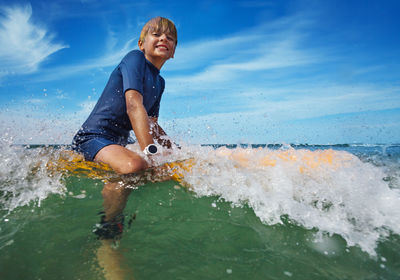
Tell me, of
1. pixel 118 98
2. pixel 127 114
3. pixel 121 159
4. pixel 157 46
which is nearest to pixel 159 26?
pixel 157 46

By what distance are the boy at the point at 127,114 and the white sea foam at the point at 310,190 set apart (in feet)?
1.88

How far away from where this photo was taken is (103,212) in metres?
1.87

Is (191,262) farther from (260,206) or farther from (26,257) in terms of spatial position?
(26,257)

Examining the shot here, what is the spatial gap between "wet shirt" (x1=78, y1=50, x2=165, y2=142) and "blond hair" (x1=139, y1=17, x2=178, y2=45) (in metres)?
0.31

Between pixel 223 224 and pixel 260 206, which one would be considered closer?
pixel 223 224

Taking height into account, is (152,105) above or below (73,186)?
above

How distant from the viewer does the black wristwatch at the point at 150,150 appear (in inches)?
82.7

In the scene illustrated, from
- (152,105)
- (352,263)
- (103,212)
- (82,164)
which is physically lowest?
(352,263)

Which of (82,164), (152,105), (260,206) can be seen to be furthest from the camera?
(152,105)

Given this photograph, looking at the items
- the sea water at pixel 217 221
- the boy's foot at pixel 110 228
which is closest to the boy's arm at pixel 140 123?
the sea water at pixel 217 221

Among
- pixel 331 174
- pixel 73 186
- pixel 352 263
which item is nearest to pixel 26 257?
pixel 73 186

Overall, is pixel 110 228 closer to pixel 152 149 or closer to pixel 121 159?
pixel 121 159

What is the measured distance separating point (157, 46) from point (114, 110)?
0.81m

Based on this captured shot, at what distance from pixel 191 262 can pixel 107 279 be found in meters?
0.44
